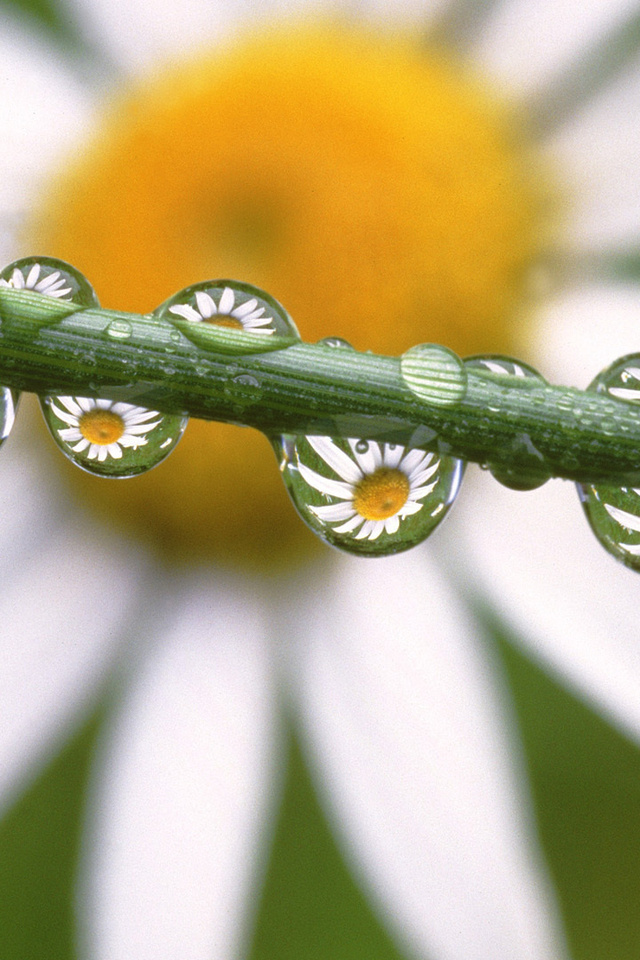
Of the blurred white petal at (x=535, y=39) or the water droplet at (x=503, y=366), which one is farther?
the blurred white petal at (x=535, y=39)

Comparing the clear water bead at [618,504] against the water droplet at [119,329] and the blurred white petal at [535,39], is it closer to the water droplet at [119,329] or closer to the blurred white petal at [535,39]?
the water droplet at [119,329]

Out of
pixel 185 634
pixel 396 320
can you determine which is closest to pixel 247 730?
pixel 185 634

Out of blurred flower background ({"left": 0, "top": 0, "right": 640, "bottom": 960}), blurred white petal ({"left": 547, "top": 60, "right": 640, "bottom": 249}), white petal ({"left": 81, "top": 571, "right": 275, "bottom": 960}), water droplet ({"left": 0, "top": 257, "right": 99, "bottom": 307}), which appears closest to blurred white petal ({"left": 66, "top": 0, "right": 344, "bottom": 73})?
blurred flower background ({"left": 0, "top": 0, "right": 640, "bottom": 960})

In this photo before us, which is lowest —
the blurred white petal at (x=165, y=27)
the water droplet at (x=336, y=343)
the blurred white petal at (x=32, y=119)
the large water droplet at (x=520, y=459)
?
the large water droplet at (x=520, y=459)

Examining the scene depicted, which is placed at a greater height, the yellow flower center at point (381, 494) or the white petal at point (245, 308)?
the white petal at point (245, 308)

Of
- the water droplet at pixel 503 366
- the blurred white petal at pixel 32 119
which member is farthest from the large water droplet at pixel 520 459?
the blurred white petal at pixel 32 119

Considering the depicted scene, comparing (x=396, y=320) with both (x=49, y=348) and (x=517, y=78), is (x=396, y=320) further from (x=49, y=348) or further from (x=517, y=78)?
(x=49, y=348)
